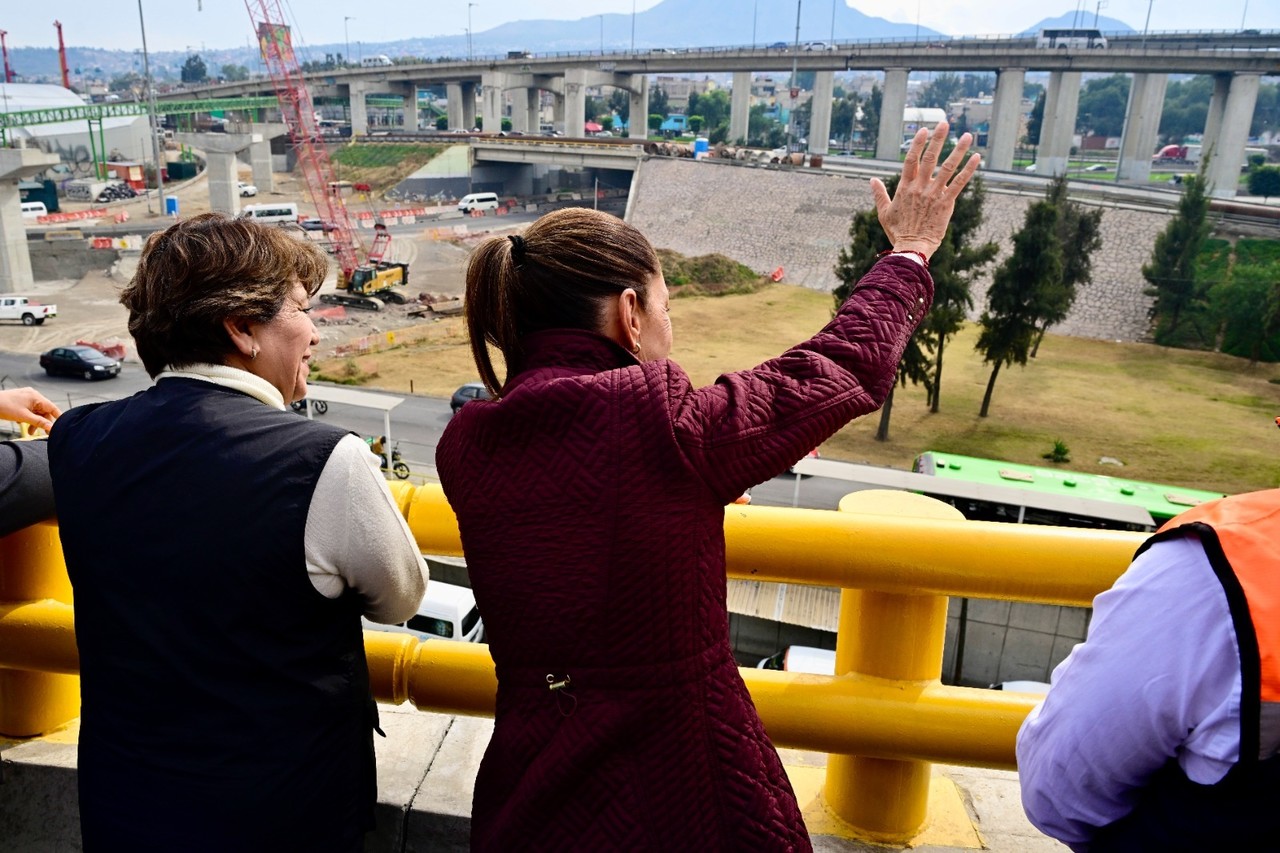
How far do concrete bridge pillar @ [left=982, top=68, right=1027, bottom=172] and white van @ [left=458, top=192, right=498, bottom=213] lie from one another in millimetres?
27157

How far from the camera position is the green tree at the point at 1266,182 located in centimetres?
5003

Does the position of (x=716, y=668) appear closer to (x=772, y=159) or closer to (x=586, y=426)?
(x=586, y=426)

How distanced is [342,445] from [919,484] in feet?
45.2

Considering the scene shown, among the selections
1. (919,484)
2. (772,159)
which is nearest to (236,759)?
(919,484)

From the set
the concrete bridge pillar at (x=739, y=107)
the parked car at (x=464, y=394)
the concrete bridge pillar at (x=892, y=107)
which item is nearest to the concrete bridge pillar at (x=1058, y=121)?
the concrete bridge pillar at (x=892, y=107)

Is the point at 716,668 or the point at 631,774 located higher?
the point at 716,668

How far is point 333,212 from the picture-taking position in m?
46.9

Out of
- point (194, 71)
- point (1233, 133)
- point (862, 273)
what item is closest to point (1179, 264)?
point (862, 273)

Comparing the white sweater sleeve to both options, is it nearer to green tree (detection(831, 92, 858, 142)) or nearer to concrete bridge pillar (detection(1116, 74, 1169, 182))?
concrete bridge pillar (detection(1116, 74, 1169, 182))

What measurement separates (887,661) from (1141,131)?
59906 millimetres

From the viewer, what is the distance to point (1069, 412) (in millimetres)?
23719

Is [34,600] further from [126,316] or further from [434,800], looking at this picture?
[126,316]

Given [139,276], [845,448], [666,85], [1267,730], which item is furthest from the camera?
[666,85]

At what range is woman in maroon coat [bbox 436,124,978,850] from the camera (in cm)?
124
